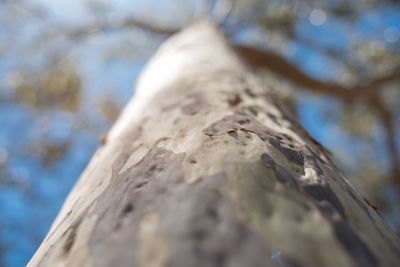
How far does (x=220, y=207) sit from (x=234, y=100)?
50 centimetres

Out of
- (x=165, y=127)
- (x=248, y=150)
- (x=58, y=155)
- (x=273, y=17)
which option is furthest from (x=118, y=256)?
(x=273, y=17)

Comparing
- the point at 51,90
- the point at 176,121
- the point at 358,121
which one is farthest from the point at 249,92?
the point at 358,121

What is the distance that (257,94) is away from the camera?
1.04m

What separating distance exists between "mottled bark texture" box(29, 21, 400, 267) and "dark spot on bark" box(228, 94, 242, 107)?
8cm

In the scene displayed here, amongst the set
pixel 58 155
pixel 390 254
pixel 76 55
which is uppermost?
pixel 76 55

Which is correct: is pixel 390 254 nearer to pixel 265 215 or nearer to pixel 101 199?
pixel 265 215

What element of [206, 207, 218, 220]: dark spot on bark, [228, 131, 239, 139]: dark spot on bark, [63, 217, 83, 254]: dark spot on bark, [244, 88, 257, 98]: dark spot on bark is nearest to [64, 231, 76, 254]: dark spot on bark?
[63, 217, 83, 254]: dark spot on bark

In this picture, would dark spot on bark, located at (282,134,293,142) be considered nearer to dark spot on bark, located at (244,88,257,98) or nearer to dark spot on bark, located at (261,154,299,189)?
dark spot on bark, located at (261,154,299,189)

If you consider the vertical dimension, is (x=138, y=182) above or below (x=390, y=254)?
above

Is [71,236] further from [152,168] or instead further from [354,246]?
[354,246]

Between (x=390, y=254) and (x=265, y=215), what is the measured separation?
0.18 metres

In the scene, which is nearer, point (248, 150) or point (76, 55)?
point (248, 150)

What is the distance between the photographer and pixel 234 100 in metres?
0.90

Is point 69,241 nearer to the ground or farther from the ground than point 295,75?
farther from the ground
